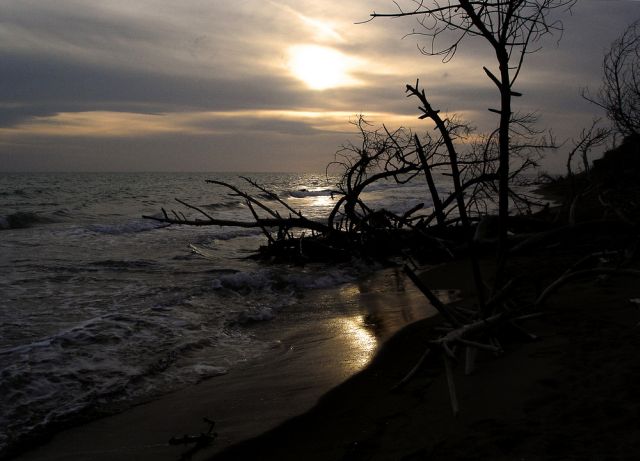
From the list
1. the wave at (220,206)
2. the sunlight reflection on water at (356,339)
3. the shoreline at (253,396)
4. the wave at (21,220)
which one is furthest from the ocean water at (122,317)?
the wave at (220,206)

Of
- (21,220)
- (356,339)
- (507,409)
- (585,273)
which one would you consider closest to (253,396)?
(356,339)

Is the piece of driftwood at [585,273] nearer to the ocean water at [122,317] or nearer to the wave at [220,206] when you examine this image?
the ocean water at [122,317]

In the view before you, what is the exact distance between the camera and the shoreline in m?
3.74

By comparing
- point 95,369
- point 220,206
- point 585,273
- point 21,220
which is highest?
point 585,273

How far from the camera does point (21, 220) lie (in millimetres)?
24234

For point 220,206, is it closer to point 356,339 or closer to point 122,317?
point 122,317

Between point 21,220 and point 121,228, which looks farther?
point 21,220

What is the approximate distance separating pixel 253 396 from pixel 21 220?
77.1 ft

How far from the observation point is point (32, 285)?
9727 millimetres

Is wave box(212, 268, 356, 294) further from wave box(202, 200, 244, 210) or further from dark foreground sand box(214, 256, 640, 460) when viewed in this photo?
wave box(202, 200, 244, 210)

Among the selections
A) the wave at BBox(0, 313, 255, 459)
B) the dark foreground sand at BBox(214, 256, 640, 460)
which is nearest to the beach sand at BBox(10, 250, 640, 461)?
the dark foreground sand at BBox(214, 256, 640, 460)

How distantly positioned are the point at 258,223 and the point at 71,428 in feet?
20.4

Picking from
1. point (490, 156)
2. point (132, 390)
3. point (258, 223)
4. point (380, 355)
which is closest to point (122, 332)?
point (132, 390)

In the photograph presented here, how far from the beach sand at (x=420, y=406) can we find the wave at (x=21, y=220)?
70.9 ft
